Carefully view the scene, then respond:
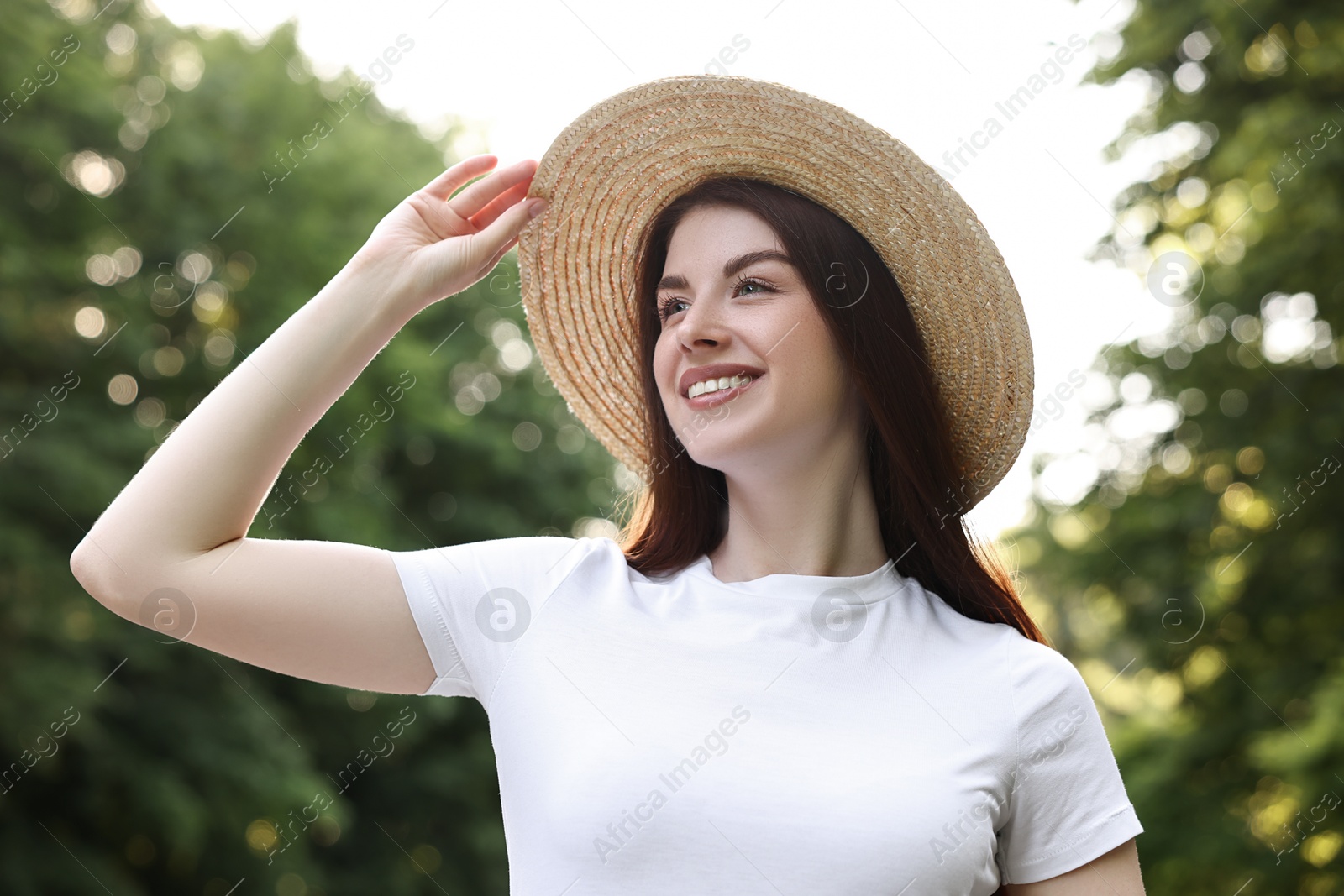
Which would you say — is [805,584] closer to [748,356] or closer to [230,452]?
[748,356]

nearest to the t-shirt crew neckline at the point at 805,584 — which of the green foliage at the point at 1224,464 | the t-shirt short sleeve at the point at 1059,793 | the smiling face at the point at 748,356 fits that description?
the smiling face at the point at 748,356

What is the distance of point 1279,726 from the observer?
6531mm

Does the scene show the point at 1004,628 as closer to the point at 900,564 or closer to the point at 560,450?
the point at 900,564

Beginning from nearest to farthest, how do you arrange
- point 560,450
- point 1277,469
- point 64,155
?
point 1277,469 < point 64,155 < point 560,450

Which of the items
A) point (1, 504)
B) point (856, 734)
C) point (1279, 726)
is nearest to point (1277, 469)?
point (1279, 726)

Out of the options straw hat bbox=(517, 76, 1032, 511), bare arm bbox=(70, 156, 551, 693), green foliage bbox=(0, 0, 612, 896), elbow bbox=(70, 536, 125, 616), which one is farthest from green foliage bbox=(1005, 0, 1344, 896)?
green foliage bbox=(0, 0, 612, 896)

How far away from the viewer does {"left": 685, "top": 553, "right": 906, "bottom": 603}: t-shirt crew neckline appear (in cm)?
205

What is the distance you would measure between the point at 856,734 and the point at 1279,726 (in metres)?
5.69

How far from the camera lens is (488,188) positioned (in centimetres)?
214

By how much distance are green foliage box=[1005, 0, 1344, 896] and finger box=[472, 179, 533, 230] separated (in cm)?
493

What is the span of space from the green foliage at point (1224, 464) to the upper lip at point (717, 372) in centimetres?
493

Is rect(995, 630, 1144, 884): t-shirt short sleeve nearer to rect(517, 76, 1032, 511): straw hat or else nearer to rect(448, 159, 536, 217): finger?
rect(517, 76, 1032, 511): straw hat

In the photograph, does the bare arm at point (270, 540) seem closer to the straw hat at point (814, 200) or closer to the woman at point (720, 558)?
the woman at point (720, 558)

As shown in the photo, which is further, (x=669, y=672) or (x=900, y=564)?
(x=900, y=564)
